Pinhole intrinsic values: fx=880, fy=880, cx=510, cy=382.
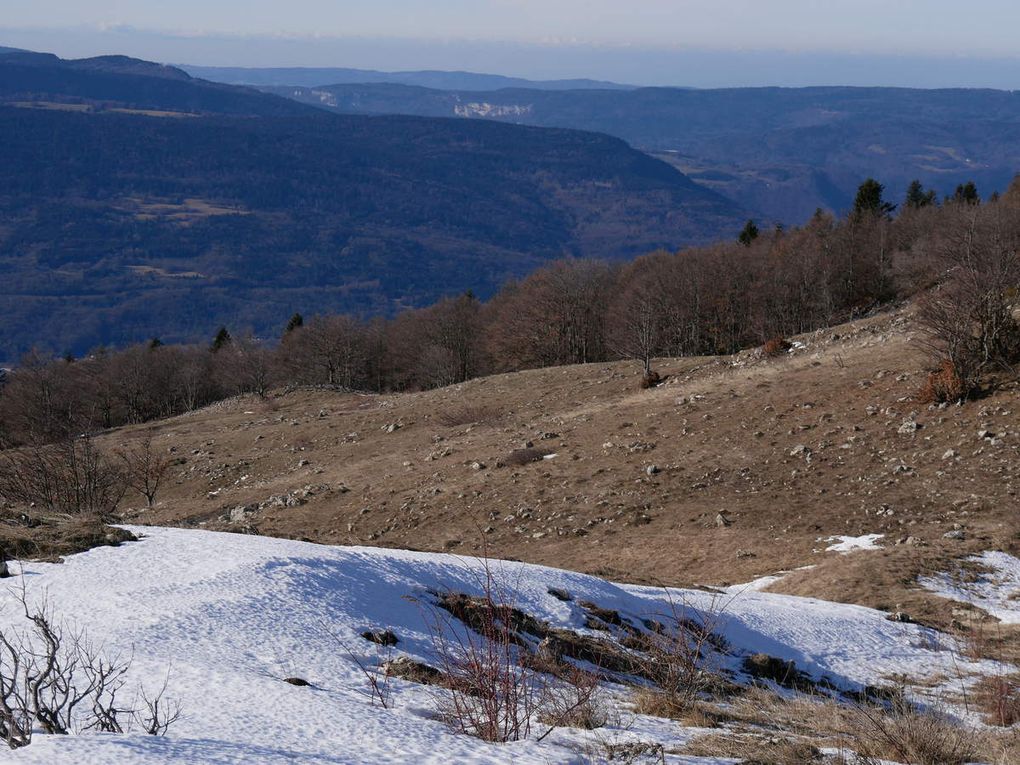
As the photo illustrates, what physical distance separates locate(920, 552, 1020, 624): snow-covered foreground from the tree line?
35310 mm

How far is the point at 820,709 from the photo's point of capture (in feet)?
21.9

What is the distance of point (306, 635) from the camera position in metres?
6.40

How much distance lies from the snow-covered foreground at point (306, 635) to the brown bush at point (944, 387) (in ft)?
34.2

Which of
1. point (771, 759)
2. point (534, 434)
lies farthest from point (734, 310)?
point (771, 759)

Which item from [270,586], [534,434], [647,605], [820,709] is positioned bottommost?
[534,434]

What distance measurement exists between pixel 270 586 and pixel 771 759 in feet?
13.6

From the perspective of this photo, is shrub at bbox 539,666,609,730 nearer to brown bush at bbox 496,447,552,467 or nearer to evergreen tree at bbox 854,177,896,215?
brown bush at bbox 496,447,552,467

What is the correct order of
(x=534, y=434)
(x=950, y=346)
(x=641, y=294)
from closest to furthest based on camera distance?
(x=950, y=346) → (x=534, y=434) → (x=641, y=294)

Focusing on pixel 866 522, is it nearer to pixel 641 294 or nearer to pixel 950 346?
pixel 950 346

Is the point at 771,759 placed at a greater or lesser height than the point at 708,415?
greater

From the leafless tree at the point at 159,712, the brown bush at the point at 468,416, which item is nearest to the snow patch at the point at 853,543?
the leafless tree at the point at 159,712

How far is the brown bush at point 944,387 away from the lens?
1961cm

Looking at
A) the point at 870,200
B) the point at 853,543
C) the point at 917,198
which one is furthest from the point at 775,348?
the point at 917,198

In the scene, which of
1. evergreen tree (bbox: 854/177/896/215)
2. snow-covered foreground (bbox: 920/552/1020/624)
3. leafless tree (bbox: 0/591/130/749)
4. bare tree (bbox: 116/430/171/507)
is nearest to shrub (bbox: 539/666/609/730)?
leafless tree (bbox: 0/591/130/749)
